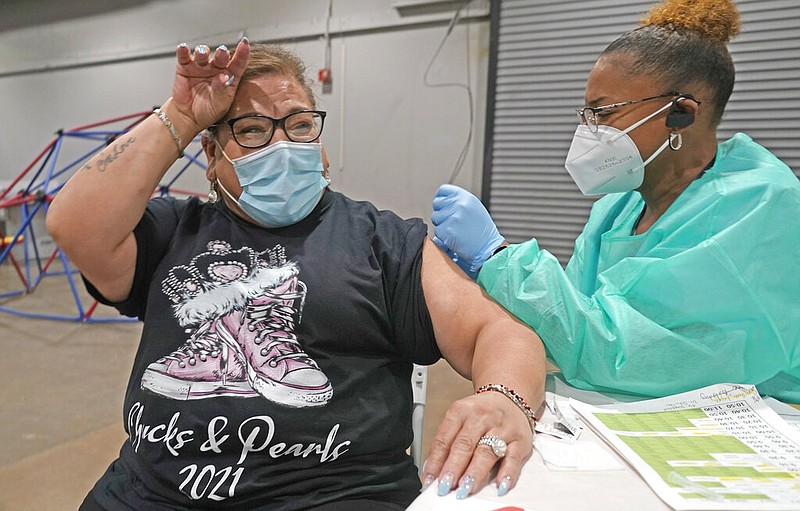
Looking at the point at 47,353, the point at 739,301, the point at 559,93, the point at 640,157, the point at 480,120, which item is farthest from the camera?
the point at 480,120

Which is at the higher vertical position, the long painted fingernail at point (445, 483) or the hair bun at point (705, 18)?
the hair bun at point (705, 18)

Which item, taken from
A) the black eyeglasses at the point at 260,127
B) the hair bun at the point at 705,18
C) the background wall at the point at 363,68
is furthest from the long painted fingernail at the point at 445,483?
the background wall at the point at 363,68


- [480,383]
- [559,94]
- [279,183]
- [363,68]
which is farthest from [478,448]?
[363,68]

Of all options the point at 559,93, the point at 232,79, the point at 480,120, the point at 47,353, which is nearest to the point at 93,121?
the point at 47,353

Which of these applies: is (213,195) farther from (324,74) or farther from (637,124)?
(324,74)

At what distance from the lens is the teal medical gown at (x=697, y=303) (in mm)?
861

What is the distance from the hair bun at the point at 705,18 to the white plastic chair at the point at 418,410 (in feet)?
2.83

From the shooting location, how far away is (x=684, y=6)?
3.60 feet

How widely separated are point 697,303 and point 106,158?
1069 mm

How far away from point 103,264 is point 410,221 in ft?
2.01

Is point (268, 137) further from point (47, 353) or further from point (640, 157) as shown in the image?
point (47, 353)

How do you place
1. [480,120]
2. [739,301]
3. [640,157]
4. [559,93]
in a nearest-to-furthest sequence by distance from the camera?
[739,301]
[640,157]
[559,93]
[480,120]

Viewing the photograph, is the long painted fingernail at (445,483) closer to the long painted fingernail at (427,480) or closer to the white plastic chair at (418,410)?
the long painted fingernail at (427,480)

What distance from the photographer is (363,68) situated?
14.2 feet
